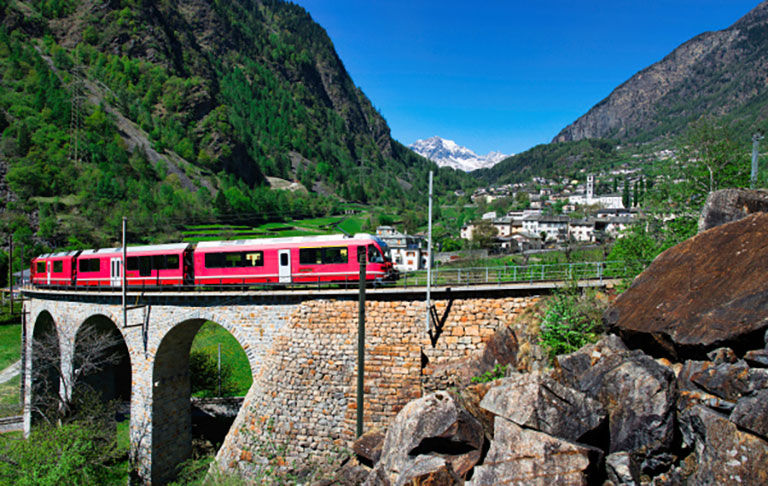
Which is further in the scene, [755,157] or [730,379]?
[755,157]

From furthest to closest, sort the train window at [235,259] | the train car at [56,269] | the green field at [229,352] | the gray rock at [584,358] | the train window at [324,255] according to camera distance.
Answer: the green field at [229,352], the train car at [56,269], the train window at [235,259], the train window at [324,255], the gray rock at [584,358]

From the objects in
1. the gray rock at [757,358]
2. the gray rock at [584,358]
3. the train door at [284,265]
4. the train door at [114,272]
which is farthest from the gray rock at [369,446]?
the train door at [114,272]

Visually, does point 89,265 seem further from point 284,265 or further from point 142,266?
point 284,265

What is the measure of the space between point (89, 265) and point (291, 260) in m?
15.6

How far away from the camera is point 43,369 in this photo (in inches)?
1066

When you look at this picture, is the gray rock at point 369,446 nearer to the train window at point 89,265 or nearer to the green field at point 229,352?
the train window at point 89,265

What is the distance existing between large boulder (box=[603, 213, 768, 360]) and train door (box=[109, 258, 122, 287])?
84.0 ft

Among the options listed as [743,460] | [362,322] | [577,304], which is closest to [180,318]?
[362,322]

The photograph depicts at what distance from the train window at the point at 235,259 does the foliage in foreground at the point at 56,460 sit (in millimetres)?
9516

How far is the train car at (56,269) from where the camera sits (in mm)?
27062

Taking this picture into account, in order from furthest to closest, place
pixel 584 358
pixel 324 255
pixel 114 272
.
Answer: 1. pixel 114 272
2. pixel 324 255
3. pixel 584 358

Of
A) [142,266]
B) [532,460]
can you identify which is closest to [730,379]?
[532,460]

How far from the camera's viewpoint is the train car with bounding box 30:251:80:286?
88.8ft

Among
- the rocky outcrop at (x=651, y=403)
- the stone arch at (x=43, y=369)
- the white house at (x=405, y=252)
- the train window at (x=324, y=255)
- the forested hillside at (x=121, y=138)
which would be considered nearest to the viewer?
the rocky outcrop at (x=651, y=403)
